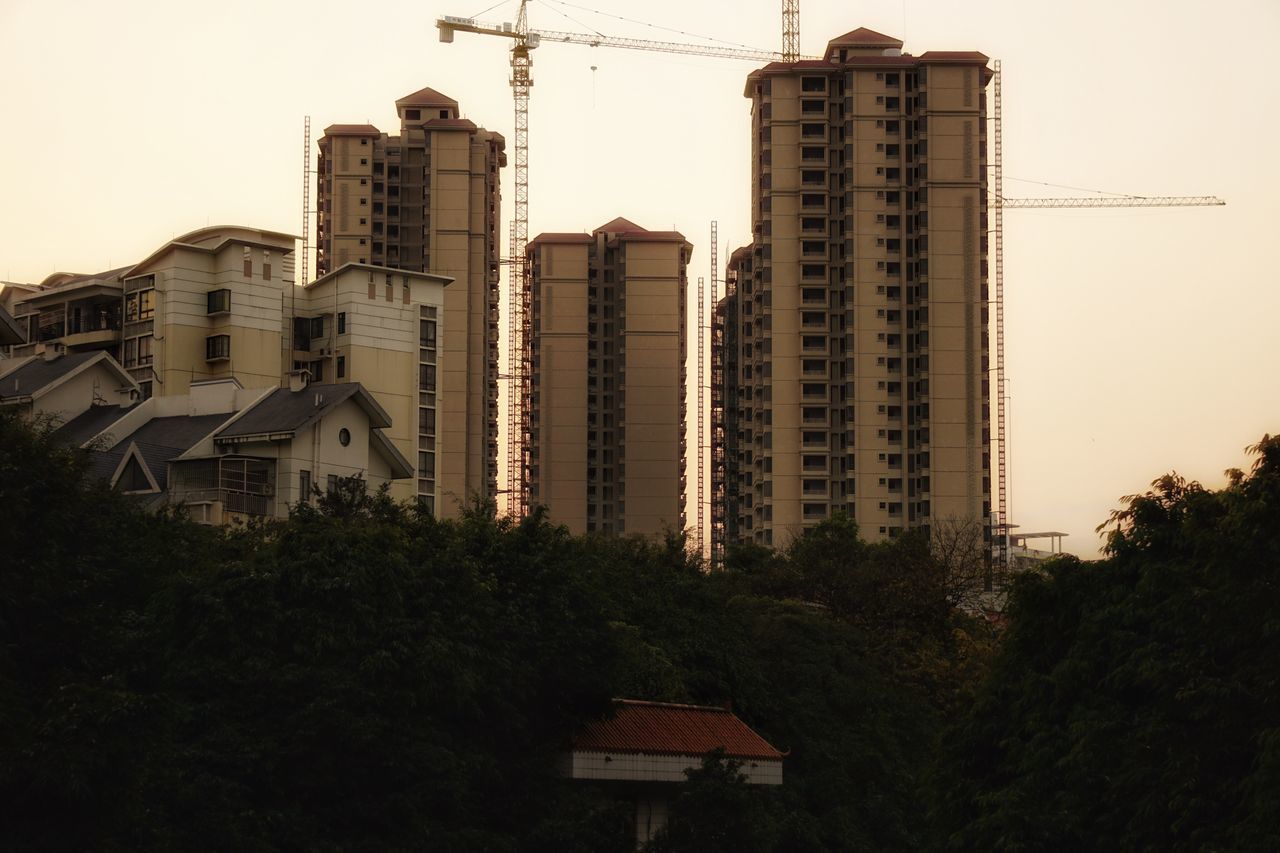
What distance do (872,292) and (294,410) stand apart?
5712cm

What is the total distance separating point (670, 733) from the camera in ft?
120

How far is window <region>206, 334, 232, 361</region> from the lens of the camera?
3184 inches

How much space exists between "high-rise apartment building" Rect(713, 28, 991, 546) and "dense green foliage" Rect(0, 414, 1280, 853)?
72113 millimetres


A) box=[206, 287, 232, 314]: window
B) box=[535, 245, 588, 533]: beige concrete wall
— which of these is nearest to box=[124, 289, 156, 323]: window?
box=[206, 287, 232, 314]: window

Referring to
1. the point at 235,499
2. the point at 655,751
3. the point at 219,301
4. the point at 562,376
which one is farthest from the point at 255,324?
the point at 562,376

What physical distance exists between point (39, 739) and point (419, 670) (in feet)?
21.6

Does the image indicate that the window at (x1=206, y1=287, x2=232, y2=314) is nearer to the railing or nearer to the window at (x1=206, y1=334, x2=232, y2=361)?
the window at (x1=206, y1=334, x2=232, y2=361)

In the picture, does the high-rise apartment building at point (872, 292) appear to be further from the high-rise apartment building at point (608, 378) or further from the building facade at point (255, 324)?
the building facade at point (255, 324)

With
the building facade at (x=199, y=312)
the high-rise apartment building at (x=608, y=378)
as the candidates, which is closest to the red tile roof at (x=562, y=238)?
the high-rise apartment building at (x=608, y=378)

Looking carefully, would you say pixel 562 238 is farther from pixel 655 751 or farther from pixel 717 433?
pixel 655 751

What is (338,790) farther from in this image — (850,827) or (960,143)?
(960,143)

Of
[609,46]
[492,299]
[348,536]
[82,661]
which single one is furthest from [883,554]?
[609,46]

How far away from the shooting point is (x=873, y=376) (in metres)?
110

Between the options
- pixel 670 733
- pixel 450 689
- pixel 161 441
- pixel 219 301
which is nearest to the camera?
pixel 450 689
